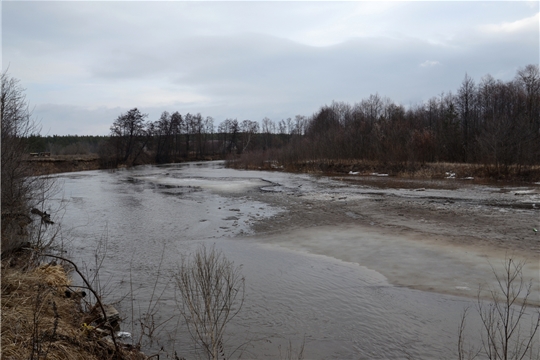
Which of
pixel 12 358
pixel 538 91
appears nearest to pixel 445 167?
pixel 538 91

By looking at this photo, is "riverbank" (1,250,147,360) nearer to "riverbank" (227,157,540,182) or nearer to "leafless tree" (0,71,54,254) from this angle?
"leafless tree" (0,71,54,254)

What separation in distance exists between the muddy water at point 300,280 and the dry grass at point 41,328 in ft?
3.41

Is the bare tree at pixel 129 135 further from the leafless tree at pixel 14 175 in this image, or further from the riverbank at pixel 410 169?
the leafless tree at pixel 14 175

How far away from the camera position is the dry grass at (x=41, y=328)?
3768 millimetres

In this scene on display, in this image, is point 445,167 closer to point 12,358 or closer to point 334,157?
point 334,157

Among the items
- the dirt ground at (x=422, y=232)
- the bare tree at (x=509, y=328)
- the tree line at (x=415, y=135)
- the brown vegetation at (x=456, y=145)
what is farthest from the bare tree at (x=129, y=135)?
the bare tree at (x=509, y=328)

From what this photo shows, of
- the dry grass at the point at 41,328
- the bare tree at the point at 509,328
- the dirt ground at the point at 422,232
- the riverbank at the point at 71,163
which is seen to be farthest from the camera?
the riverbank at the point at 71,163

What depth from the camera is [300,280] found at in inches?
347

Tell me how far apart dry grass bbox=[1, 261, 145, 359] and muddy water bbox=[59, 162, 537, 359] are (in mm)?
1039

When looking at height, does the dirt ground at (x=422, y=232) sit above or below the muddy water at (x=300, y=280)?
above

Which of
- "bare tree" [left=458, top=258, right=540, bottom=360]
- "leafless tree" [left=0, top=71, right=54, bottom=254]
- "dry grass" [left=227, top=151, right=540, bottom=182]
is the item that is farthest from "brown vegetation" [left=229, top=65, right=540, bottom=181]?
"leafless tree" [left=0, top=71, right=54, bottom=254]

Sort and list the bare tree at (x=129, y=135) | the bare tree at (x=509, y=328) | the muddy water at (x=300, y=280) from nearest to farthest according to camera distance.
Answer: the bare tree at (x=509, y=328) → the muddy water at (x=300, y=280) → the bare tree at (x=129, y=135)

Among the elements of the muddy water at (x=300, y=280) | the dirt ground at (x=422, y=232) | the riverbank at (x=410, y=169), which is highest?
the riverbank at (x=410, y=169)

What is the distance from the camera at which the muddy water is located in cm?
608
